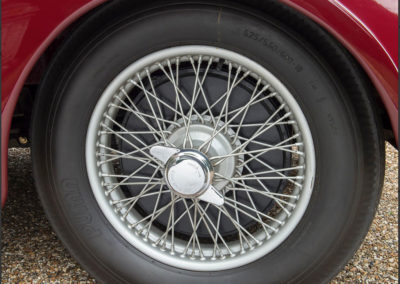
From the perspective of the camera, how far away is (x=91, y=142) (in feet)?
5.44

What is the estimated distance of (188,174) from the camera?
5.13 ft

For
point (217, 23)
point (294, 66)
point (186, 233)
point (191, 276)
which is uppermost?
point (217, 23)

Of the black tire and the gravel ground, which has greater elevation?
the black tire

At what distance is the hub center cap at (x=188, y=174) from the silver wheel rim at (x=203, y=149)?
0.07m

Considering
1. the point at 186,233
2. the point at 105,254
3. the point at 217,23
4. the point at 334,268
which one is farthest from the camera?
the point at 186,233

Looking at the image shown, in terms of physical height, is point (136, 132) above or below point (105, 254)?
above

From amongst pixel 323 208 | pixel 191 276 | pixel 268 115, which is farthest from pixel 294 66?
pixel 191 276

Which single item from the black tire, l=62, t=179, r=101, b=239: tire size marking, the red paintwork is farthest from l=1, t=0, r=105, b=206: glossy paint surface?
l=62, t=179, r=101, b=239: tire size marking

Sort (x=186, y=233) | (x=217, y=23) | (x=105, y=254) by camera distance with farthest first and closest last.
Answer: (x=186, y=233)
(x=105, y=254)
(x=217, y=23)

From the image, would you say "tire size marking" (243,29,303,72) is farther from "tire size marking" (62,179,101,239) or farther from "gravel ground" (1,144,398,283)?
"gravel ground" (1,144,398,283)

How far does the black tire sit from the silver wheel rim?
0.03 metres

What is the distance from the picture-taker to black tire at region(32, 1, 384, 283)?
1.47m

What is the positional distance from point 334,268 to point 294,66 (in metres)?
0.74

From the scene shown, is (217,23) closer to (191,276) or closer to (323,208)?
(323,208)
